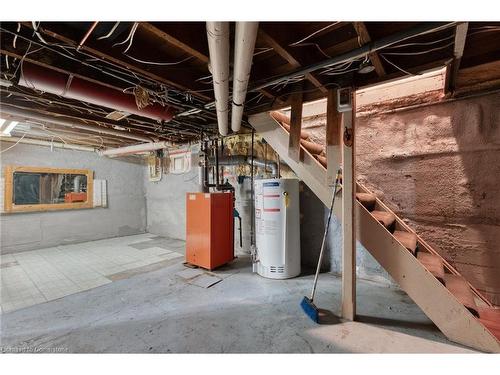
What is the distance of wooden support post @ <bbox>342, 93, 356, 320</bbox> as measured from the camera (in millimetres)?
2027

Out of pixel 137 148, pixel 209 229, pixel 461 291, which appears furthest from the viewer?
pixel 137 148

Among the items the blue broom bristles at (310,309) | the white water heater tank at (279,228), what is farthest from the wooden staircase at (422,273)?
the blue broom bristles at (310,309)

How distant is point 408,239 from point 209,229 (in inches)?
94.4

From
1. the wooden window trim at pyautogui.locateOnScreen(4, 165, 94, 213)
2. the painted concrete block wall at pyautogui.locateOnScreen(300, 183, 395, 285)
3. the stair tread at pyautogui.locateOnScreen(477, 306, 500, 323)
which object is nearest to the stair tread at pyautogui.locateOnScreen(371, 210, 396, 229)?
the painted concrete block wall at pyautogui.locateOnScreen(300, 183, 395, 285)

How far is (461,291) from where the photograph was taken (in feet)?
6.17

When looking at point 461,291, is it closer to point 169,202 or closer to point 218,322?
point 218,322

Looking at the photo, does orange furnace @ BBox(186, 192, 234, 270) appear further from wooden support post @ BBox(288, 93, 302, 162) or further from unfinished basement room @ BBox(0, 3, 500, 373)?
wooden support post @ BBox(288, 93, 302, 162)

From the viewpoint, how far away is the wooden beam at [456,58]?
1.40 metres

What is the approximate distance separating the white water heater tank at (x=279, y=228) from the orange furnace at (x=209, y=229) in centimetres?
71

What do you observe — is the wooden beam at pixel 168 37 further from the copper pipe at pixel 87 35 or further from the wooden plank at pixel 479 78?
the wooden plank at pixel 479 78

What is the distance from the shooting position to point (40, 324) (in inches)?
80.0

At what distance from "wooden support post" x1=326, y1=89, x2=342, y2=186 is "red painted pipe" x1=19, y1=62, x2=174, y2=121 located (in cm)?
198

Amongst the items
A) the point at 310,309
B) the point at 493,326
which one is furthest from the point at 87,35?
the point at 493,326

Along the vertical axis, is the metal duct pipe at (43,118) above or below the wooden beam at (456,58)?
below
